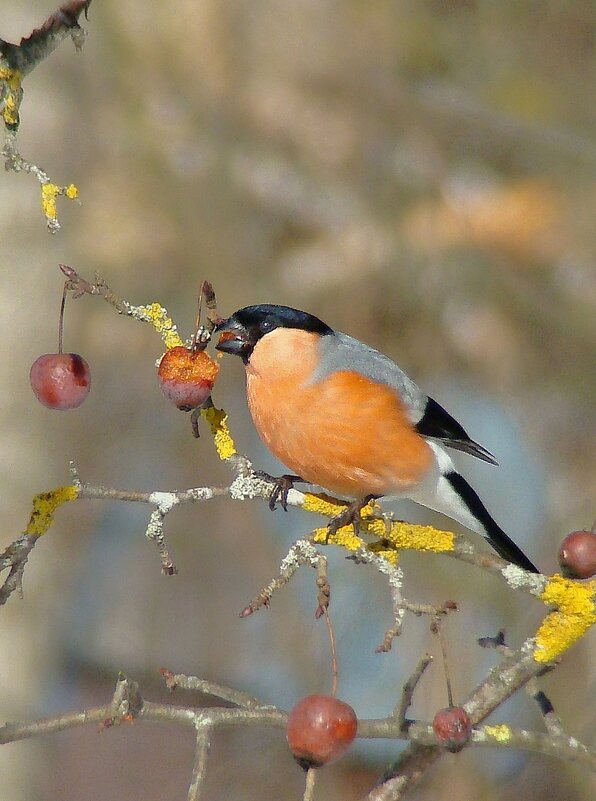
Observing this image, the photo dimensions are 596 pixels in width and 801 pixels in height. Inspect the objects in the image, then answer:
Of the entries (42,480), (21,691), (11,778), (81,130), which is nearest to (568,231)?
(81,130)

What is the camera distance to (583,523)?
2.69 meters

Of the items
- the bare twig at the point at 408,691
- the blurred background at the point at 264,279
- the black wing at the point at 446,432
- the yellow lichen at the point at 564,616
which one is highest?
the blurred background at the point at 264,279

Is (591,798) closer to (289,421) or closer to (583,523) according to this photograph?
(583,523)

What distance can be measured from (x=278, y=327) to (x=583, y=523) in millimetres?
1533

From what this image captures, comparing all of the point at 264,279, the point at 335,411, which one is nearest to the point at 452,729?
the point at 335,411

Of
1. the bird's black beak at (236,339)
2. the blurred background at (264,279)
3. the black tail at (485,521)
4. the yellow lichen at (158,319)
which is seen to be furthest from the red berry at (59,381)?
the blurred background at (264,279)

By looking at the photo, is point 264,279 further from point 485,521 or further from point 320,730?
point 320,730

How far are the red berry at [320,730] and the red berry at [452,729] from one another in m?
0.09

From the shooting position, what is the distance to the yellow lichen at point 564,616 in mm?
1110

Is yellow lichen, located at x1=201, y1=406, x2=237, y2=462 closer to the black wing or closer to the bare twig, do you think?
the bare twig

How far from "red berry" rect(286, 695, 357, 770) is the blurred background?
1.68 meters

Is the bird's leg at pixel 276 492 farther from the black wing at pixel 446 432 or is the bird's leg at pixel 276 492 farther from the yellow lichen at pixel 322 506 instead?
the black wing at pixel 446 432

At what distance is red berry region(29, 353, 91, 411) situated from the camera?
111 centimetres

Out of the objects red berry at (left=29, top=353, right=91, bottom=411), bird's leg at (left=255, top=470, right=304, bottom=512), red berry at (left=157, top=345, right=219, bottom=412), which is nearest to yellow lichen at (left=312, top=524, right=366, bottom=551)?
bird's leg at (left=255, top=470, right=304, bottom=512)
